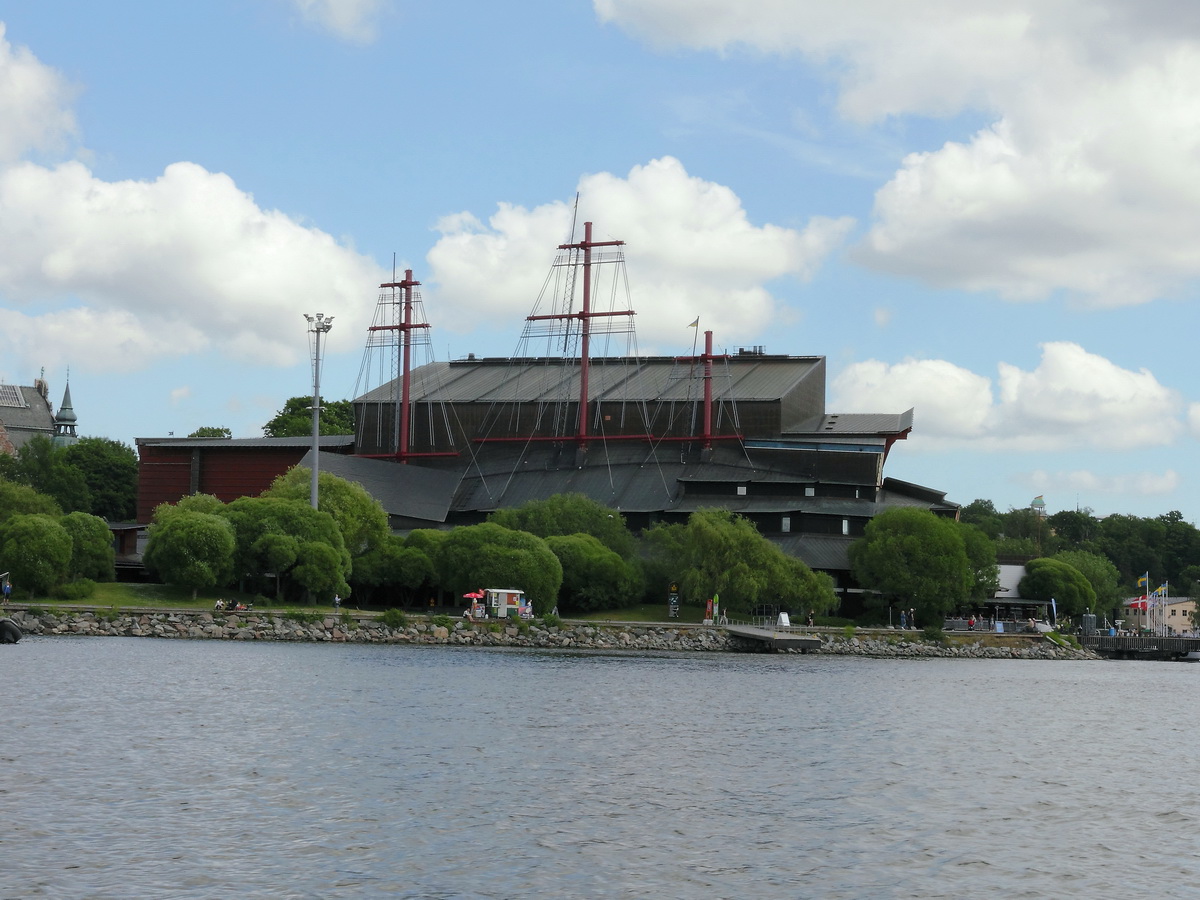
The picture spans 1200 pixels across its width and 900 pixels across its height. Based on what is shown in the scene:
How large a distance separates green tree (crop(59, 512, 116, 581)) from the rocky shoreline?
6.59 metres

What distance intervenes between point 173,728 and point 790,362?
84.9 metres

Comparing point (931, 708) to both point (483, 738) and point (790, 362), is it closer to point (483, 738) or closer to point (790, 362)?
point (483, 738)

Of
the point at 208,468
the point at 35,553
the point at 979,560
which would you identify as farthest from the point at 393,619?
the point at 208,468

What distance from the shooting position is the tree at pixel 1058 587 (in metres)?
97.4

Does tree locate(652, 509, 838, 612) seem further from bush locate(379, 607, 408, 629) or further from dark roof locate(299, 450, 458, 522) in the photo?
dark roof locate(299, 450, 458, 522)

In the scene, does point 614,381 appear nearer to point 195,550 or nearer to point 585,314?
point 585,314

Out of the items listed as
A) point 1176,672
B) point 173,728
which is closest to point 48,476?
point 1176,672

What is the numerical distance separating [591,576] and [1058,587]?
114 ft

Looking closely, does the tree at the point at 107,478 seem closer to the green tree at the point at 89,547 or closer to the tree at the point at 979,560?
the green tree at the point at 89,547

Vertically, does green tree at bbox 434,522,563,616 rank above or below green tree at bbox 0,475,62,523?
below

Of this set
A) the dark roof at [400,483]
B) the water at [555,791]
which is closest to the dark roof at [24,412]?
the dark roof at [400,483]

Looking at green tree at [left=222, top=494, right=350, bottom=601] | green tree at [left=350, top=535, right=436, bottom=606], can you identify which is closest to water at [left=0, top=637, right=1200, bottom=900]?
green tree at [left=222, top=494, right=350, bottom=601]

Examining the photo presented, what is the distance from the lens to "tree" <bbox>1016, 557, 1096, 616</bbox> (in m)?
97.4

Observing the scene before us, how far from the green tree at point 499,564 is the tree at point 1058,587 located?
1445 inches
